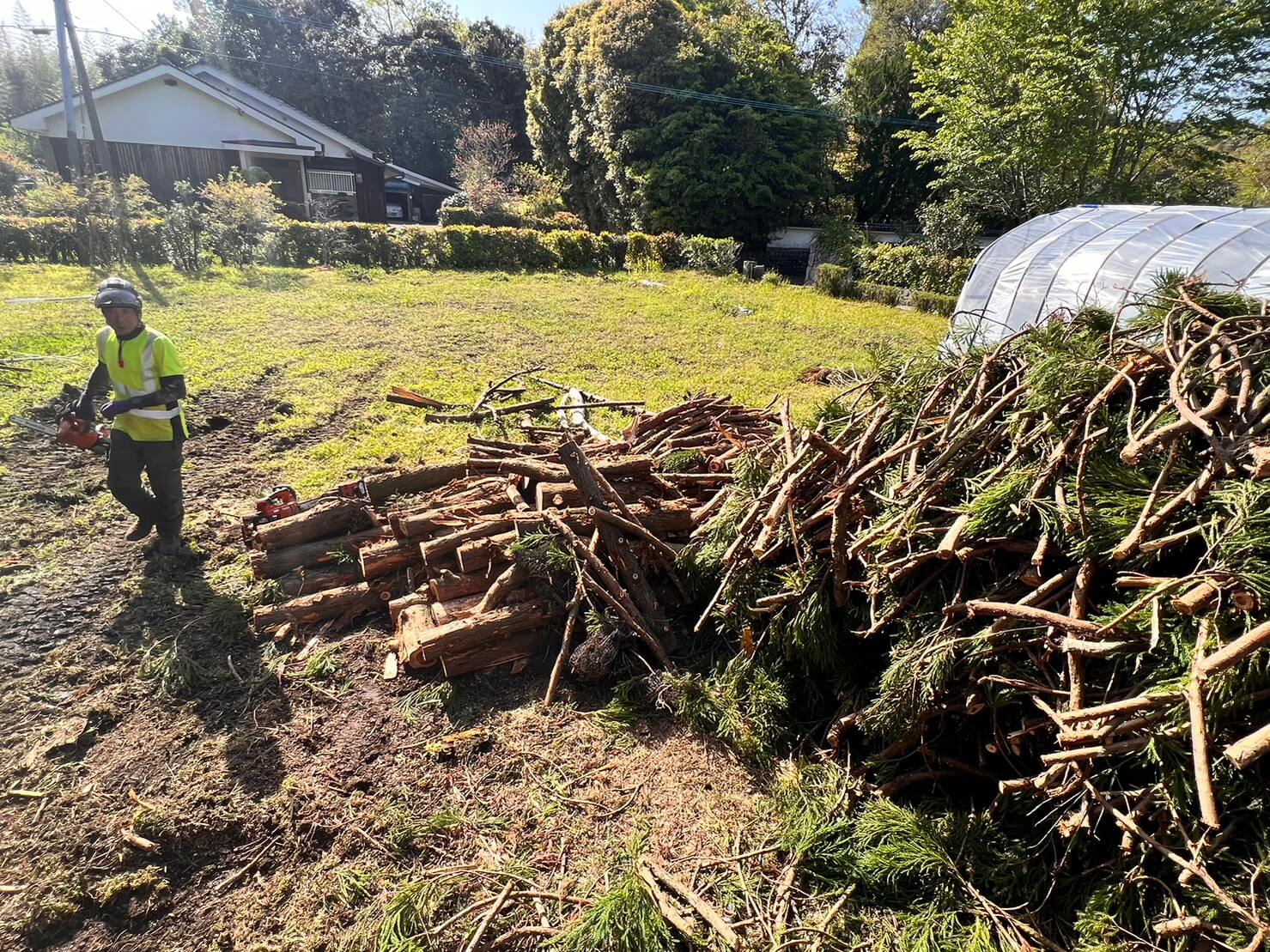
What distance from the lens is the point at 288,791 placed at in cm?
308

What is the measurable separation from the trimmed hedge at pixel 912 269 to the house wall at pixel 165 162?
80.3ft

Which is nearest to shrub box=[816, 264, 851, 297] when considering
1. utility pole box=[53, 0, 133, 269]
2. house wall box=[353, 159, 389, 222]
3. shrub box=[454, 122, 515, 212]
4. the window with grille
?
shrub box=[454, 122, 515, 212]

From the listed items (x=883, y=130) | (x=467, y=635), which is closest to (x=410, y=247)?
(x=467, y=635)

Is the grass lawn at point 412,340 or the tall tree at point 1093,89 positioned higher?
the tall tree at point 1093,89

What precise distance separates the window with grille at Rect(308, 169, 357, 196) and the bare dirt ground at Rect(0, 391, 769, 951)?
1143 inches

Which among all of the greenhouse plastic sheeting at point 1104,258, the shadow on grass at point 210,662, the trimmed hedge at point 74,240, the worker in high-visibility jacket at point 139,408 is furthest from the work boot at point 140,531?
the trimmed hedge at point 74,240

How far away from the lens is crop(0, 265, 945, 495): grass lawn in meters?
7.64

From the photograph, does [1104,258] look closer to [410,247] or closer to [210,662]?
[210,662]

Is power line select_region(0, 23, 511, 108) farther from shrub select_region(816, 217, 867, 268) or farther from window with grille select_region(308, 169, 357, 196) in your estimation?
shrub select_region(816, 217, 867, 268)

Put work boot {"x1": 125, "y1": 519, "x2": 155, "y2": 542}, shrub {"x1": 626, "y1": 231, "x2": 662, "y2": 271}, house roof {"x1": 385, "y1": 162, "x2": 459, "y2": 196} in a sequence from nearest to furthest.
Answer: work boot {"x1": 125, "y1": 519, "x2": 155, "y2": 542}
shrub {"x1": 626, "y1": 231, "x2": 662, "y2": 271}
house roof {"x1": 385, "y1": 162, "x2": 459, "y2": 196}

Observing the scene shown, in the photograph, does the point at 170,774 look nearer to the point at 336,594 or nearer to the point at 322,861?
the point at 322,861

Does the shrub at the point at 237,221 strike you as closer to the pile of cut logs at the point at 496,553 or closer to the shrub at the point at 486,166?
the shrub at the point at 486,166

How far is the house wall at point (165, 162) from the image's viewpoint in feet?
80.7

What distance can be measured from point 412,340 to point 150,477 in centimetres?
700
